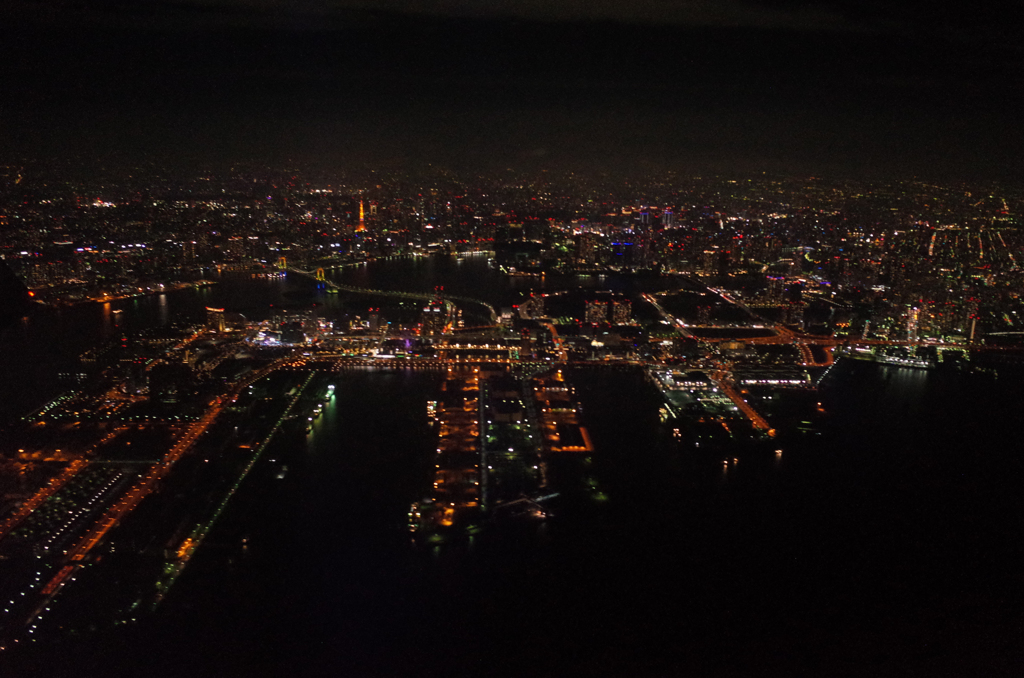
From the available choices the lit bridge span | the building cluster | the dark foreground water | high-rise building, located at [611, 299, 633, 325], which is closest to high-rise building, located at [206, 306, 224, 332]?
the building cluster

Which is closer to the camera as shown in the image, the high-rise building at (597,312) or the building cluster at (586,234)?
the building cluster at (586,234)

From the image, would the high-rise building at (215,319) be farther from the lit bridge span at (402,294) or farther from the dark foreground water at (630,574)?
the dark foreground water at (630,574)

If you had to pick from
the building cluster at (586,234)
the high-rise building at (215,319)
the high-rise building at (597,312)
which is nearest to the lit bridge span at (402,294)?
the building cluster at (586,234)

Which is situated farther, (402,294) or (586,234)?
(586,234)

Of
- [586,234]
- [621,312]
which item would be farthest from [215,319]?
[586,234]

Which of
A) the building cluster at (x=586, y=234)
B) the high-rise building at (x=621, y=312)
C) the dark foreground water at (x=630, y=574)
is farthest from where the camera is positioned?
the high-rise building at (x=621, y=312)

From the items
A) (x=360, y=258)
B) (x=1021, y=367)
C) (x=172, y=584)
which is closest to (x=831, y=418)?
(x=1021, y=367)

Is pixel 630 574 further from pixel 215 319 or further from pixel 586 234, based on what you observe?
pixel 586 234

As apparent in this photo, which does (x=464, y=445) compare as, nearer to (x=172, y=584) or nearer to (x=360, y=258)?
(x=172, y=584)
